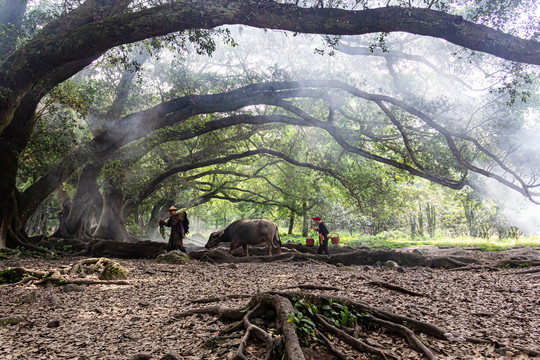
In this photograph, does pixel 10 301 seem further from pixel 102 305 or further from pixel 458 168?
pixel 458 168

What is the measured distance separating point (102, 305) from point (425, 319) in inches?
184

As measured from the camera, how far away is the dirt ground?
10.7ft

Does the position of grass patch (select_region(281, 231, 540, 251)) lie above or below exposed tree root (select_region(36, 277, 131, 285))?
above

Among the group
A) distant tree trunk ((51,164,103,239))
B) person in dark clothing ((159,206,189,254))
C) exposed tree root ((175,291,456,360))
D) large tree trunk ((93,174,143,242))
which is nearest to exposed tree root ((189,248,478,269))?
person in dark clothing ((159,206,189,254))

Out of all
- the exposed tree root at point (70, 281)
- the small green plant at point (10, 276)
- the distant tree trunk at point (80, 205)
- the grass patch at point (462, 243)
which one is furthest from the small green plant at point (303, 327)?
the grass patch at point (462, 243)

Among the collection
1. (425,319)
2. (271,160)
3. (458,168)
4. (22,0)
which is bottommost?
(425,319)

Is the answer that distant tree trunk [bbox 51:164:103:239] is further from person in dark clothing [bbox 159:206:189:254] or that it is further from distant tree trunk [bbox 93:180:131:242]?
person in dark clothing [bbox 159:206:189:254]

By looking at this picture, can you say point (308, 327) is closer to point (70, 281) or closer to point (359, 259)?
point (70, 281)

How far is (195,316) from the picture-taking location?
14.1 feet

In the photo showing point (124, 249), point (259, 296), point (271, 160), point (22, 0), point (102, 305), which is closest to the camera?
point (259, 296)

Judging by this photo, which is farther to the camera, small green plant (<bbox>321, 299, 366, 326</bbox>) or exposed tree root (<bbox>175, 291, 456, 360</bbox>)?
small green plant (<bbox>321, 299, 366, 326</bbox>)

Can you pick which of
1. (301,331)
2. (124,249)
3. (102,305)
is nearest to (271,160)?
(124,249)

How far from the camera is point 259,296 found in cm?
391

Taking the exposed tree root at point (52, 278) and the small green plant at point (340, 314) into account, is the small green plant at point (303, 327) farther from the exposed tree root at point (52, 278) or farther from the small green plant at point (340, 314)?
the exposed tree root at point (52, 278)
